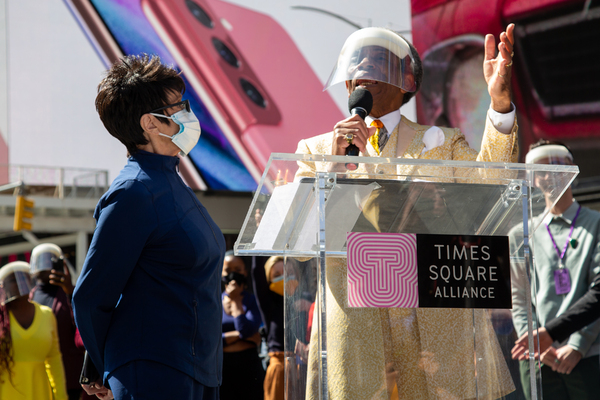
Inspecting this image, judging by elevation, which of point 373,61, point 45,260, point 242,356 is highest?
point 373,61

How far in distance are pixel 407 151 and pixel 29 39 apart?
10096 millimetres

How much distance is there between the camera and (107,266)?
1.67 metres

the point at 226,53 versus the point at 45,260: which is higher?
the point at 226,53

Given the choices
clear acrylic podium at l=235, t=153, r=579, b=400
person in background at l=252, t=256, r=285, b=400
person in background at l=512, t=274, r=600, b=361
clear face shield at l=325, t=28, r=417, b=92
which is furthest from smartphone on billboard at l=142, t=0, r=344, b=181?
clear acrylic podium at l=235, t=153, r=579, b=400

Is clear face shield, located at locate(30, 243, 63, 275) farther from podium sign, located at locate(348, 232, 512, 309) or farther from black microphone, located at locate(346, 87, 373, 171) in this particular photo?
podium sign, located at locate(348, 232, 512, 309)

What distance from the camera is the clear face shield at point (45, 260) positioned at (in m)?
5.25

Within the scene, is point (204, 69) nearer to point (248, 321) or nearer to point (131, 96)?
point (248, 321)

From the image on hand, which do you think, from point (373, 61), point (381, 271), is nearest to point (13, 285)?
point (373, 61)

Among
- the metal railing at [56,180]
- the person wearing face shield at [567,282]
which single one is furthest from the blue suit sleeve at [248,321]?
the metal railing at [56,180]

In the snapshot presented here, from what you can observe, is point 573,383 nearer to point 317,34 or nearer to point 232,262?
point 232,262

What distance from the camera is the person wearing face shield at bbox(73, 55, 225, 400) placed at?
5.42ft

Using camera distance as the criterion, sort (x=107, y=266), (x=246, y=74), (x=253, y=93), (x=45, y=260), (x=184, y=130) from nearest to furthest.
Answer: (x=107, y=266), (x=184, y=130), (x=45, y=260), (x=253, y=93), (x=246, y=74)

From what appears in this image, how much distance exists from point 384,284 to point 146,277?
26.0 inches

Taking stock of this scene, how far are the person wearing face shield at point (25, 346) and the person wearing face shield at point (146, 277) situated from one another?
3.15 m
